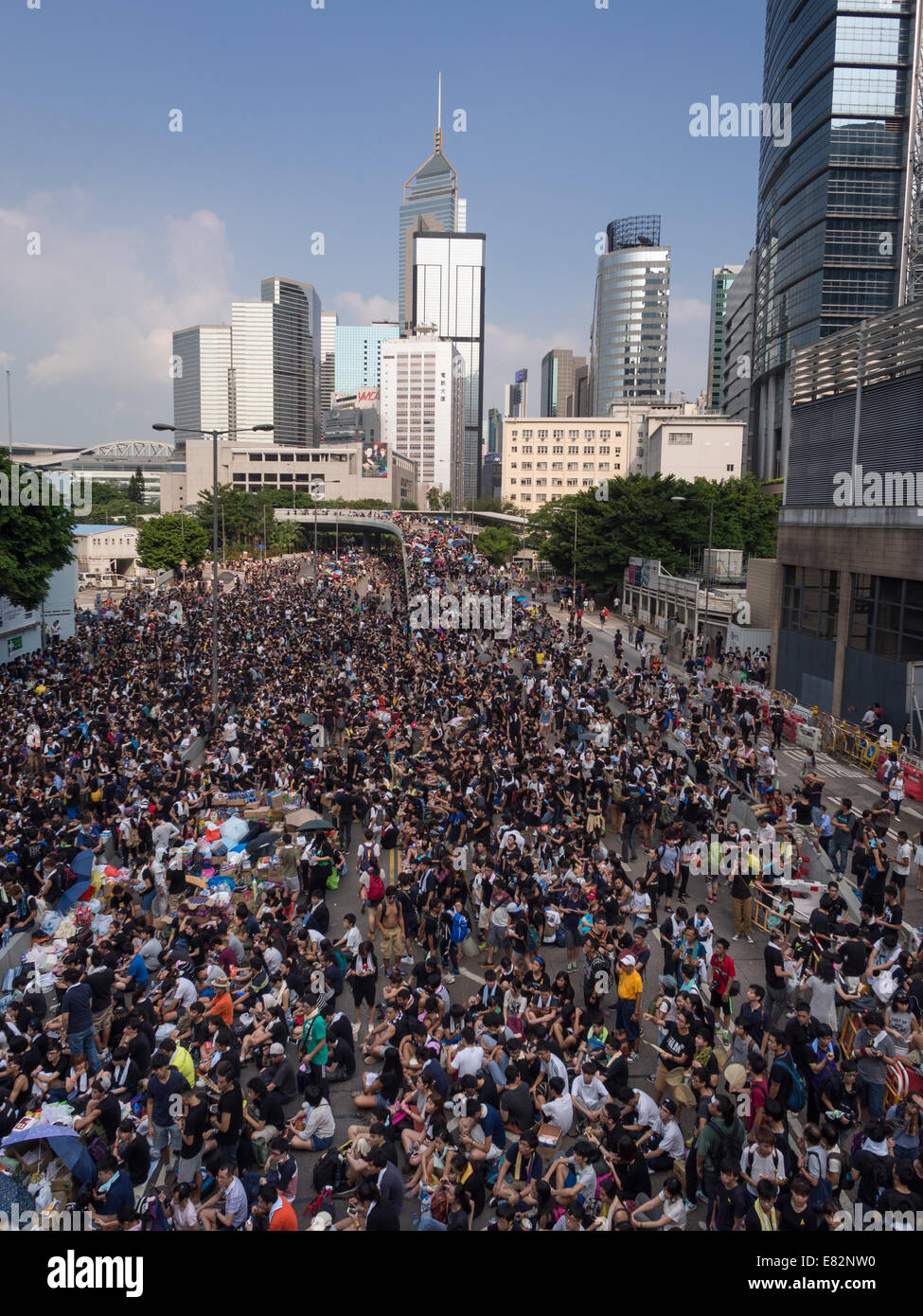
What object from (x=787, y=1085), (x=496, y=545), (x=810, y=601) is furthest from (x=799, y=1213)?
(x=496, y=545)

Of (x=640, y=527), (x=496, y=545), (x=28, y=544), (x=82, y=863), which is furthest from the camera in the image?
(x=496, y=545)

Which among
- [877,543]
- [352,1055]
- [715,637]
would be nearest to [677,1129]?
[352,1055]

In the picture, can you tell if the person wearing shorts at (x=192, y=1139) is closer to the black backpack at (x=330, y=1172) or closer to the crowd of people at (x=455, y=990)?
the crowd of people at (x=455, y=990)

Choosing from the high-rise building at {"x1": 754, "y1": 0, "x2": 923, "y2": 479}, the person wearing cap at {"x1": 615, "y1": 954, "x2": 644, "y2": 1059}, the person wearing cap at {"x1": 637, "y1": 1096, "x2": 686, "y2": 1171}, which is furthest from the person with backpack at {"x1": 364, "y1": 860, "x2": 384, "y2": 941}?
the high-rise building at {"x1": 754, "y1": 0, "x2": 923, "y2": 479}

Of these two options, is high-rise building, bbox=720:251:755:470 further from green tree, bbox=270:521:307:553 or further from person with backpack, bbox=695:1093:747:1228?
person with backpack, bbox=695:1093:747:1228

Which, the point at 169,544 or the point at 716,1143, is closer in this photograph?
the point at 716,1143

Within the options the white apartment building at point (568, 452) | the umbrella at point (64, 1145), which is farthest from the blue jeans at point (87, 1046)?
the white apartment building at point (568, 452)

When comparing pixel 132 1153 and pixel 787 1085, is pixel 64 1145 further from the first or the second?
pixel 787 1085
